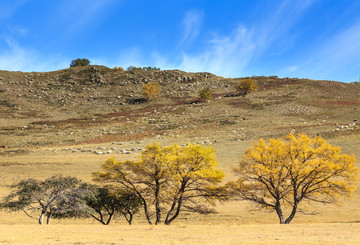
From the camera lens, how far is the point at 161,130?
229 ft

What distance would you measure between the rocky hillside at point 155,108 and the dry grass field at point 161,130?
0.33m

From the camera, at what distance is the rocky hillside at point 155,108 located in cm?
6569

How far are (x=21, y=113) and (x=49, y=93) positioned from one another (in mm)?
22397

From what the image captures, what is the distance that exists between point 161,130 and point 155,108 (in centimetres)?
→ 2837

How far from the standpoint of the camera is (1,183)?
34.9 metres

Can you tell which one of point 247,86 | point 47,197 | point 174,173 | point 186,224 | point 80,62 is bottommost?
point 186,224

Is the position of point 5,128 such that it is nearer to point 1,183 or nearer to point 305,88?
point 1,183

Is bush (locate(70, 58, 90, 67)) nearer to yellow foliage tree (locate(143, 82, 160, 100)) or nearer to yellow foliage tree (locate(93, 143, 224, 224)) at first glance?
yellow foliage tree (locate(143, 82, 160, 100))

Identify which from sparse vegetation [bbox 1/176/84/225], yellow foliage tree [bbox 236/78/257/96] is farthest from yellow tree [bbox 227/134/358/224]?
yellow foliage tree [bbox 236/78/257/96]

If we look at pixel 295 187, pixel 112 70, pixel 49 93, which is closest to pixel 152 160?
pixel 295 187

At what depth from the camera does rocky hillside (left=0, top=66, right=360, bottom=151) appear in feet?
216

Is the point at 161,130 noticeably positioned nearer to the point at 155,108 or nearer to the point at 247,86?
the point at 155,108

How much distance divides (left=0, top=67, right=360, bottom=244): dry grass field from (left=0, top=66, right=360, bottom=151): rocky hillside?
33cm

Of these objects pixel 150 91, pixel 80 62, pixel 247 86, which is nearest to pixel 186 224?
pixel 150 91
